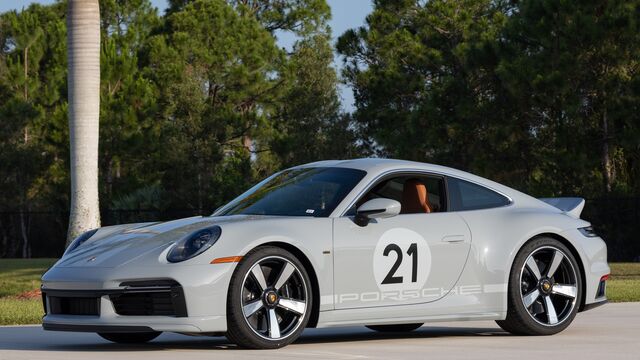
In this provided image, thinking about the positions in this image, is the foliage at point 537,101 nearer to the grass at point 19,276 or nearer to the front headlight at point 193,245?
the grass at point 19,276

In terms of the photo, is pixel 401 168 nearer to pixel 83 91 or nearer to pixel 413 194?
pixel 413 194

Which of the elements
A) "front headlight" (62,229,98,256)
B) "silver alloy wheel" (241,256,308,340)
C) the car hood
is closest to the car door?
"silver alloy wheel" (241,256,308,340)

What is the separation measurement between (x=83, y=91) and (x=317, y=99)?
3625cm

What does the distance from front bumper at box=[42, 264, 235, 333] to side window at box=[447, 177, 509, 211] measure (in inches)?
93.4

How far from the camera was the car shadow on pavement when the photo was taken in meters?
9.52

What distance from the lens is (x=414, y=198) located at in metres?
10.2

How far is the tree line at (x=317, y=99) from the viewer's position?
1287 inches

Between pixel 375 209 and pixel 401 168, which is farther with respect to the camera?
pixel 401 168

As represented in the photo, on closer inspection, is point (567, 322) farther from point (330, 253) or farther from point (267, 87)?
point (267, 87)

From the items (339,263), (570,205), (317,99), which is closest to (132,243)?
(339,263)

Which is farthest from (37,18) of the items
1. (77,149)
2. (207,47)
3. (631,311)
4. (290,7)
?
(631,311)

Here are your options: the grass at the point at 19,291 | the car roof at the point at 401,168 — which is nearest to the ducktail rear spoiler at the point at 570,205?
the car roof at the point at 401,168

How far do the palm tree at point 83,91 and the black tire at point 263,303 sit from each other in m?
11.9

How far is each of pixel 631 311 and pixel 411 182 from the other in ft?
13.8
